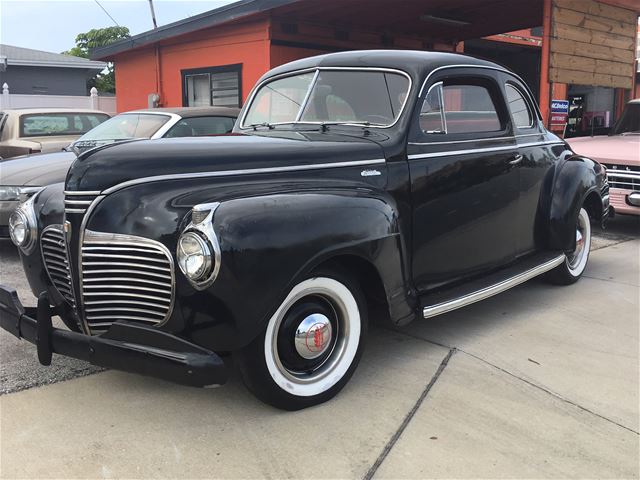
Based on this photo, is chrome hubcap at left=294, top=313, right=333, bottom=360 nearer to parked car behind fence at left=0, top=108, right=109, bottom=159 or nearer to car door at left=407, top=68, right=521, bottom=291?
car door at left=407, top=68, right=521, bottom=291

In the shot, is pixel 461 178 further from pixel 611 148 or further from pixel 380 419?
pixel 611 148

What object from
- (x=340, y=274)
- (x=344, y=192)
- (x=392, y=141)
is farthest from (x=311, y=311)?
(x=392, y=141)

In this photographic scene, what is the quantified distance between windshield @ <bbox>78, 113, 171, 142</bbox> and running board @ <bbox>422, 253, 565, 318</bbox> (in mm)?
3612

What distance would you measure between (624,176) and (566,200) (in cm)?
283

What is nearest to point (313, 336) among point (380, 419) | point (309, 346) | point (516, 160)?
point (309, 346)

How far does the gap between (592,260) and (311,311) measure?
4.34 metres

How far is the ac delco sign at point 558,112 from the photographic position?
851cm

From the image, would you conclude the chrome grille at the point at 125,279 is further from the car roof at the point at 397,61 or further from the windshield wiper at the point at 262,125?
the car roof at the point at 397,61

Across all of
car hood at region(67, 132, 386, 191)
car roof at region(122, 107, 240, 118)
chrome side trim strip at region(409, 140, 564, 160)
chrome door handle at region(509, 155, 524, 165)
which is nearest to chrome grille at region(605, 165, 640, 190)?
chrome side trim strip at region(409, 140, 564, 160)

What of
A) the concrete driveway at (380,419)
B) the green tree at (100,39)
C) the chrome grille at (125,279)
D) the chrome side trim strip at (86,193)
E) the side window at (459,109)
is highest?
the green tree at (100,39)

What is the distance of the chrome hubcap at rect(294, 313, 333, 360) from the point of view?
8.88 ft

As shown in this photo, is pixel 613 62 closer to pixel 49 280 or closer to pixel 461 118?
pixel 461 118

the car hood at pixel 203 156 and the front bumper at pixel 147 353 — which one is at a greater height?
the car hood at pixel 203 156

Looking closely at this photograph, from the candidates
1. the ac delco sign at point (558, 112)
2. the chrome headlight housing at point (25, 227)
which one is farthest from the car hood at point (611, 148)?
the chrome headlight housing at point (25, 227)
